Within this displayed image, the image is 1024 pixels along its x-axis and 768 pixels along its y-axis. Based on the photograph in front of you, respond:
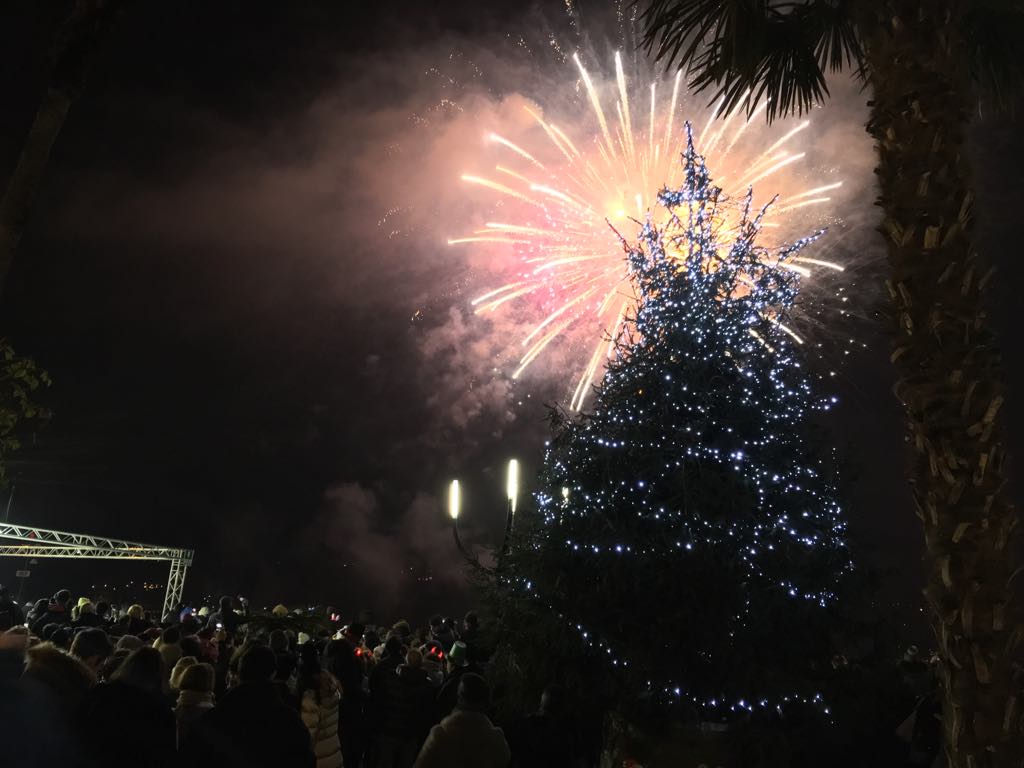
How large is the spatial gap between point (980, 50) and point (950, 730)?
5716 millimetres

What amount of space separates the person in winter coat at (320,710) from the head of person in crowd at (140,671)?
2.17 metres

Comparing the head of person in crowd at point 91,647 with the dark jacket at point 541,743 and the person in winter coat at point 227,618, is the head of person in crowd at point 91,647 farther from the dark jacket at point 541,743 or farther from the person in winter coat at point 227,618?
the person in winter coat at point 227,618

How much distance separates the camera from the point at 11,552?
28.5 m

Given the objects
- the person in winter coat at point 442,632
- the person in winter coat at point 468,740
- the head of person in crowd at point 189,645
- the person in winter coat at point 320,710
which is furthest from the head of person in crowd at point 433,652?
the person in winter coat at point 468,740

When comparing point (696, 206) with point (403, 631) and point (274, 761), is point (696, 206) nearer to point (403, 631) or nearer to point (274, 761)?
point (403, 631)

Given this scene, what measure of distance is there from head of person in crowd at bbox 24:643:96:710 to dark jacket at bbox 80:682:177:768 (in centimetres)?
29

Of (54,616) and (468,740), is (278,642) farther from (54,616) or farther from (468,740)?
(54,616)

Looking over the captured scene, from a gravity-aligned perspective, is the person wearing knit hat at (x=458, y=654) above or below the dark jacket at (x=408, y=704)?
above

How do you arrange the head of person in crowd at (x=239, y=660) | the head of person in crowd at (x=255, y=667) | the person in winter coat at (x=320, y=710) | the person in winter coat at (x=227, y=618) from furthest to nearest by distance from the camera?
1. the person in winter coat at (x=227, y=618)
2. the person in winter coat at (x=320, y=710)
3. the head of person in crowd at (x=239, y=660)
4. the head of person in crowd at (x=255, y=667)

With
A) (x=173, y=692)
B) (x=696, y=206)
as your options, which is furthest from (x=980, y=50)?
(x=173, y=692)

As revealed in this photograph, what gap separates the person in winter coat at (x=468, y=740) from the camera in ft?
17.8

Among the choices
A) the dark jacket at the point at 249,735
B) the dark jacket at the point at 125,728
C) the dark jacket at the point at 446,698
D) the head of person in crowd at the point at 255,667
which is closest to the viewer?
the dark jacket at the point at 125,728

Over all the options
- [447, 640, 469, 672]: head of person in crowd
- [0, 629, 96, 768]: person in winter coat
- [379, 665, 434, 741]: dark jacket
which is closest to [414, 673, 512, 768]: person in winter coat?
[0, 629, 96, 768]: person in winter coat

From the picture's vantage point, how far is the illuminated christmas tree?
816cm
